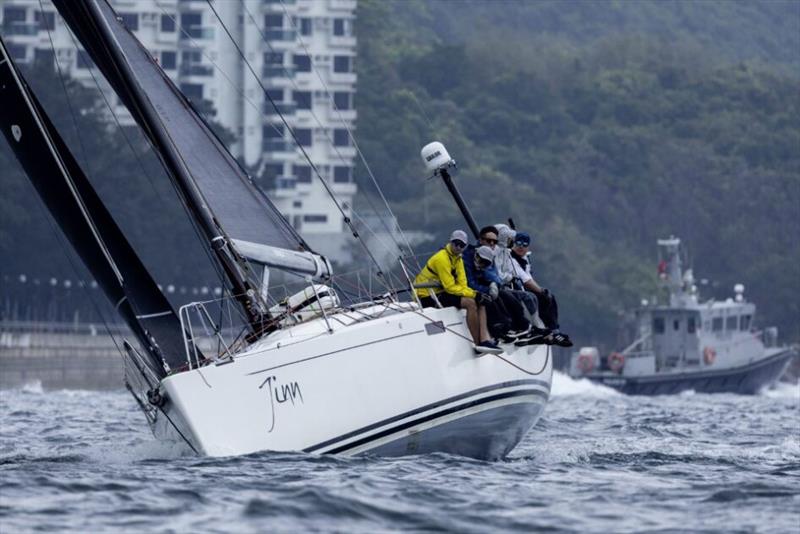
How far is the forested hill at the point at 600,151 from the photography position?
8800cm

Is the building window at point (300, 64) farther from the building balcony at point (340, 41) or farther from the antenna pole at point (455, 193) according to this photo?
the antenna pole at point (455, 193)

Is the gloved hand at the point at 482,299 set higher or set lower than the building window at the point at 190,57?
lower

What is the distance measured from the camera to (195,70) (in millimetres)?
90750

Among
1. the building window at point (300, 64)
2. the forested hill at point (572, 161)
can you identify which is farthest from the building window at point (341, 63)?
the forested hill at point (572, 161)

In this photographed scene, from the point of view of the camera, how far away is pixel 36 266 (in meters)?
73.4

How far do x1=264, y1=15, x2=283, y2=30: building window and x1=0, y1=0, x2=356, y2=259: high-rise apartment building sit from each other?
0.15 feet

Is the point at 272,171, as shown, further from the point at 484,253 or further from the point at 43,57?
the point at 484,253

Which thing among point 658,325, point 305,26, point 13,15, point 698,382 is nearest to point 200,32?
point 305,26

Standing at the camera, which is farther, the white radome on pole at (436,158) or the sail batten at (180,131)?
the white radome on pole at (436,158)

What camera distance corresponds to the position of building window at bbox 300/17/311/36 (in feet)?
308

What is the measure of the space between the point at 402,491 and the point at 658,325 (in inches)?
1678

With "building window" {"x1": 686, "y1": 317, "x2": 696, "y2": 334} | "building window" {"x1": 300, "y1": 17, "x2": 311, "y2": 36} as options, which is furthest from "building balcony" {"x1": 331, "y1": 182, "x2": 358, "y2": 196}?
"building window" {"x1": 686, "y1": 317, "x2": 696, "y2": 334}

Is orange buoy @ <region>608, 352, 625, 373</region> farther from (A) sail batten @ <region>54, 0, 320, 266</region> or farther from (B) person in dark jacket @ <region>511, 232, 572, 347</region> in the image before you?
(A) sail batten @ <region>54, 0, 320, 266</region>

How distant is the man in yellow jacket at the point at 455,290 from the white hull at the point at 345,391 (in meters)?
0.12
